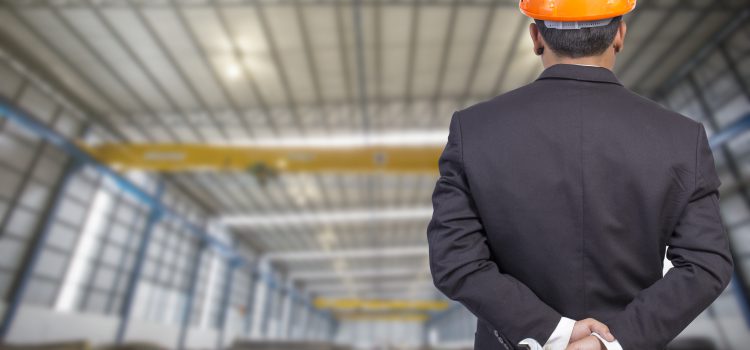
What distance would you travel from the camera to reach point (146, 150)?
14477 mm

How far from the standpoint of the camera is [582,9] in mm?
1393

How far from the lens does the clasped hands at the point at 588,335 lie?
1099 millimetres

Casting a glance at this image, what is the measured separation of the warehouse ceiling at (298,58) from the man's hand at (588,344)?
10959mm

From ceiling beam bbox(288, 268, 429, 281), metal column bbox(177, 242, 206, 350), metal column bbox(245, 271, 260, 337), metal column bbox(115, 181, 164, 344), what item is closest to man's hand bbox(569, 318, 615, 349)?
metal column bbox(115, 181, 164, 344)

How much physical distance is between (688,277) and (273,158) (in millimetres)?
13660

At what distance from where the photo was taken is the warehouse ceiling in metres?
11.3

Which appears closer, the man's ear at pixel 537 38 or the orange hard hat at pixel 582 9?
the orange hard hat at pixel 582 9

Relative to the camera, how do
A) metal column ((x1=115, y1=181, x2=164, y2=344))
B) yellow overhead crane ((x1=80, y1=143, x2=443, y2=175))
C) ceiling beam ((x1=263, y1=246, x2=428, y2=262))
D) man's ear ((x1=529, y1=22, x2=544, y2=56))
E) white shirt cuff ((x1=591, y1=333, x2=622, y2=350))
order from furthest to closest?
ceiling beam ((x1=263, y1=246, x2=428, y2=262)), metal column ((x1=115, y1=181, x2=164, y2=344)), yellow overhead crane ((x1=80, y1=143, x2=443, y2=175)), man's ear ((x1=529, y1=22, x2=544, y2=56)), white shirt cuff ((x1=591, y1=333, x2=622, y2=350))

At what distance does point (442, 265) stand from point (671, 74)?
652 inches

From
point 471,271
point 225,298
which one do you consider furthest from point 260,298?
point 471,271

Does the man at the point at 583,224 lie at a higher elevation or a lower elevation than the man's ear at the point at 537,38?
lower

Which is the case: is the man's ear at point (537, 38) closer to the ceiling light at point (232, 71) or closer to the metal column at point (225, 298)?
the ceiling light at point (232, 71)

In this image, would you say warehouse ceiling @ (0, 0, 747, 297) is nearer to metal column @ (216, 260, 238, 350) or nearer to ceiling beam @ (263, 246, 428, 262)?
metal column @ (216, 260, 238, 350)

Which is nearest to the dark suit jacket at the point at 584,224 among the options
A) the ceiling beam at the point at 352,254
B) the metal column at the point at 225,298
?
the metal column at the point at 225,298
